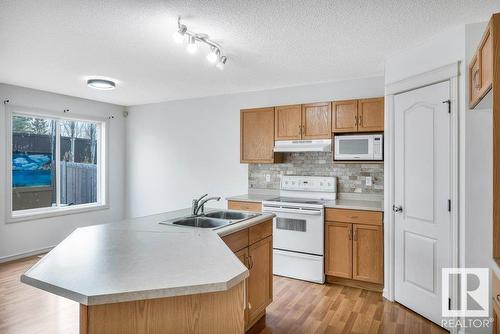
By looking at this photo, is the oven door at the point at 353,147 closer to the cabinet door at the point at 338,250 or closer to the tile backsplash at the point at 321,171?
the tile backsplash at the point at 321,171

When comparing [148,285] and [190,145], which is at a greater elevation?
[190,145]

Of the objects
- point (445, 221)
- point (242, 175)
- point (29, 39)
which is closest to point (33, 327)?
point (29, 39)

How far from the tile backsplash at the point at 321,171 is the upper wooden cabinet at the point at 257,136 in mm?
275

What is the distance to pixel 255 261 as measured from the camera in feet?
8.29

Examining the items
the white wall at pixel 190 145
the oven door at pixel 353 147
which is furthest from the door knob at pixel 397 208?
the white wall at pixel 190 145

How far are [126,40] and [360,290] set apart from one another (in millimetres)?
3406

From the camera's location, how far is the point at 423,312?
2.80 metres

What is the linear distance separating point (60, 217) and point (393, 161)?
4.79 metres

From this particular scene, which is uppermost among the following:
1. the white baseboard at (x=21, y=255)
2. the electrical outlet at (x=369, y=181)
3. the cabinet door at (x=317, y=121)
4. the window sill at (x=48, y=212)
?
the cabinet door at (x=317, y=121)

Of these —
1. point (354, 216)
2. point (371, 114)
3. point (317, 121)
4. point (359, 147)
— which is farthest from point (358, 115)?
point (354, 216)

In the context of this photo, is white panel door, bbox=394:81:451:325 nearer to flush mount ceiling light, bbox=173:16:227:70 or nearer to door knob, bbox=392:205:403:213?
door knob, bbox=392:205:403:213

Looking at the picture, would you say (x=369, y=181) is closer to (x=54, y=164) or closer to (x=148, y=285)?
(x=148, y=285)

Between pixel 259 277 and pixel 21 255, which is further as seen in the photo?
pixel 21 255

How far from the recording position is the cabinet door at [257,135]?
423cm
